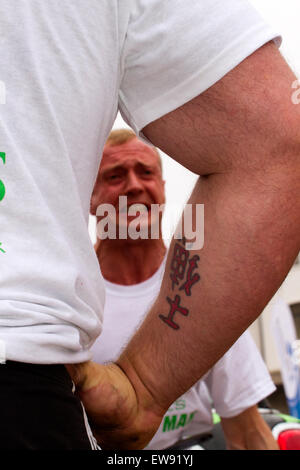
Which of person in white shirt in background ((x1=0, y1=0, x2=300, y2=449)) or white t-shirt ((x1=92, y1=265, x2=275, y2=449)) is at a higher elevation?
person in white shirt in background ((x1=0, y1=0, x2=300, y2=449))

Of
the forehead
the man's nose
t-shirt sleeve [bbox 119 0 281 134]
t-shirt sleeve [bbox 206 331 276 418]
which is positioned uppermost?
the forehead

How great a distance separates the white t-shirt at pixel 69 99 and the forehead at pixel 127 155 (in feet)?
6.83

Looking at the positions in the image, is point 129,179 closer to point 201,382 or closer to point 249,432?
point 201,382

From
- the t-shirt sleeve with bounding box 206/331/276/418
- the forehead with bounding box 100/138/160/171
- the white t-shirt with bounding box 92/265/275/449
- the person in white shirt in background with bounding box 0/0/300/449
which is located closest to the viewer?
the person in white shirt in background with bounding box 0/0/300/449

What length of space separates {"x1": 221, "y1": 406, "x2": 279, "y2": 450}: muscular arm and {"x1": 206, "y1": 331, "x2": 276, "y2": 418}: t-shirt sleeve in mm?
72

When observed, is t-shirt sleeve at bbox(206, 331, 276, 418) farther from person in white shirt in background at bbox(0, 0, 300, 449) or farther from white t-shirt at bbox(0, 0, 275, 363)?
white t-shirt at bbox(0, 0, 275, 363)

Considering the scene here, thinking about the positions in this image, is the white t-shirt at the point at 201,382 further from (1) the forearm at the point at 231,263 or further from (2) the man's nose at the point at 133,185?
(1) the forearm at the point at 231,263

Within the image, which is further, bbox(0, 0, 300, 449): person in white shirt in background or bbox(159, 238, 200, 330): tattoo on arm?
bbox(159, 238, 200, 330): tattoo on arm

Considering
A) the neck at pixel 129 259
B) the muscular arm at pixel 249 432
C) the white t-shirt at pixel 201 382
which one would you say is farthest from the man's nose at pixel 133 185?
the muscular arm at pixel 249 432

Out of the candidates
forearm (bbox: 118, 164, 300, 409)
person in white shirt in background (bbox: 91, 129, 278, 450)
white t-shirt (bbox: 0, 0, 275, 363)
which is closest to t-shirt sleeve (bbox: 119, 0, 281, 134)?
white t-shirt (bbox: 0, 0, 275, 363)

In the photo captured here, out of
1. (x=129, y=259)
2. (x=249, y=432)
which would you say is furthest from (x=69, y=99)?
(x=249, y=432)

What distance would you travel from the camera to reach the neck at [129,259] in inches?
108

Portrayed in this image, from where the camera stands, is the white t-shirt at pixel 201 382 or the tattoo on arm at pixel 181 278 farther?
the white t-shirt at pixel 201 382

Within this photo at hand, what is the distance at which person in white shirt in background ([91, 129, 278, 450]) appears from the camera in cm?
248
